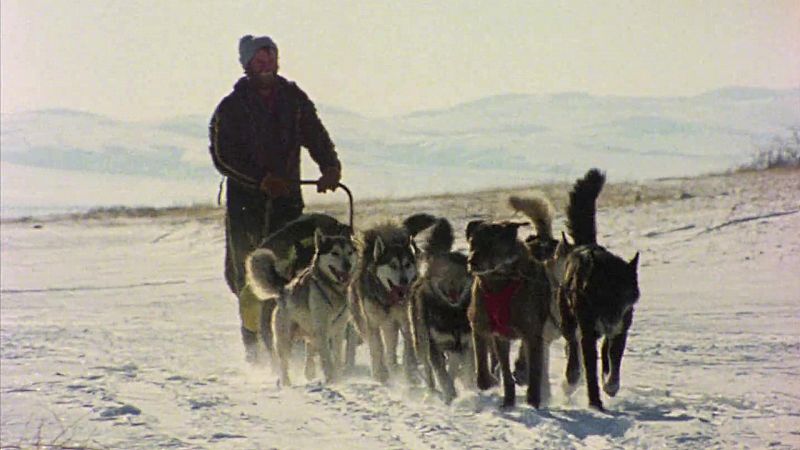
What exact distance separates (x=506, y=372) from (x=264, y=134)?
2.52 meters

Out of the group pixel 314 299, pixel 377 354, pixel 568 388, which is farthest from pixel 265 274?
pixel 568 388

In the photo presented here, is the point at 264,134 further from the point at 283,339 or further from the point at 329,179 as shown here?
the point at 283,339

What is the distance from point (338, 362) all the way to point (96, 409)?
1.38 meters

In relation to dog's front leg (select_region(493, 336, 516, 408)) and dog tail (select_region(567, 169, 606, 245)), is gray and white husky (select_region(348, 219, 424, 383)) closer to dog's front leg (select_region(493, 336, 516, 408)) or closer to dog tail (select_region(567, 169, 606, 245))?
dog's front leg (select_region(493, 336, 516, 408))

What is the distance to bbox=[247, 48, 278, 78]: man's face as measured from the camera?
24.1 ft

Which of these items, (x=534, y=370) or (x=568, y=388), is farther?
(x=568, y=388)

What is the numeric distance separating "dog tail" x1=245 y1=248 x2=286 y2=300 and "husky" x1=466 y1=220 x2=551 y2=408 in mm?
1561

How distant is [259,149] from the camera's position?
24.6 feet

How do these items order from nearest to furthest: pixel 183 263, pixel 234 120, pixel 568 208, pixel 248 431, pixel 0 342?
pixel 248 431 < pixel 568 208 < pixel 234 120 < pixel 0 342 < pixel 183 263

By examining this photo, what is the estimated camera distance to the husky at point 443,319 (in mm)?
6191

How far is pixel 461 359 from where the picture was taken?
6.31 m

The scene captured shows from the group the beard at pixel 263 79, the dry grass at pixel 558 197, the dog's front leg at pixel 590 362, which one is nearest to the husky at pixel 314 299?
the beard at pixel 263 79

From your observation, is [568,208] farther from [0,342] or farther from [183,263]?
[183,263]

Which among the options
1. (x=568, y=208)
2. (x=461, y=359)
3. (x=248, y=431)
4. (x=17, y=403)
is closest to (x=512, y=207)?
(x=568, y=208)
